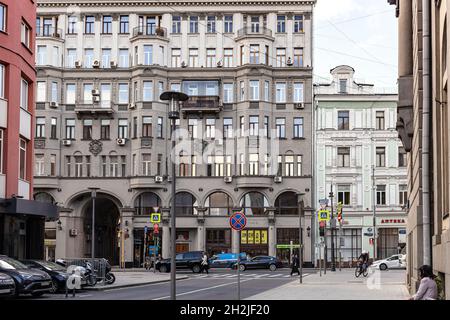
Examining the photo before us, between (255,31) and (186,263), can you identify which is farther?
(255,31)

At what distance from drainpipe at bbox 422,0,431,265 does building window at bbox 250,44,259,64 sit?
49.9 m

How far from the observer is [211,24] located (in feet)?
235

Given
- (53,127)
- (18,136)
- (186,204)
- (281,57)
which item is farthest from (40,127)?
(18,136)

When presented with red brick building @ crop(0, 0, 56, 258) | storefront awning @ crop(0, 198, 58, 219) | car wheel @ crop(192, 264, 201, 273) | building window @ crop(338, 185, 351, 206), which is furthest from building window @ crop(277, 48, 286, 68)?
storefront awning @ crop(0, 198, 58, 219)

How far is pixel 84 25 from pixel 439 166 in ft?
185

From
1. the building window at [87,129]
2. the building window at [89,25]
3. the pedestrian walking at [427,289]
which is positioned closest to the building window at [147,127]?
the building window at [87,129]

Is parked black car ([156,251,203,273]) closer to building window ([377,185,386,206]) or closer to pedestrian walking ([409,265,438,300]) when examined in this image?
building window ([377,185,386,206])

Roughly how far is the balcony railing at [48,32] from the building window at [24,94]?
3323cm

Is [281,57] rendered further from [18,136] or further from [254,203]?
[18,136]

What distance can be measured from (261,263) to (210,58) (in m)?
20.0

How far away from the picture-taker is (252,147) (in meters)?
69.2

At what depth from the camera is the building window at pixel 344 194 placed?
7200cm

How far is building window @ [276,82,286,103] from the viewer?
71062mm

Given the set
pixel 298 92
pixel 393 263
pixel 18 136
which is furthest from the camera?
pixel 298 92
